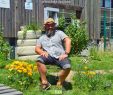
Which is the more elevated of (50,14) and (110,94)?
(50,14)

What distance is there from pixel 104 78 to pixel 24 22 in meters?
8.61

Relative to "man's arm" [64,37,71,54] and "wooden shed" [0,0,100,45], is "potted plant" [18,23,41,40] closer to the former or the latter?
"wooden shed" [0,0,100,45]

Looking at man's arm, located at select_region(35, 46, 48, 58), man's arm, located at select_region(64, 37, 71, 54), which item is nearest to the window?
man's arm, located at select_region(64, 37, 71, 54)

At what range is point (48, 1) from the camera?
20422mm

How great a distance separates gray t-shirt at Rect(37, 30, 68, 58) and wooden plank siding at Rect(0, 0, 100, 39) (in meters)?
7.60

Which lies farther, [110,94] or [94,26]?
[94,26]

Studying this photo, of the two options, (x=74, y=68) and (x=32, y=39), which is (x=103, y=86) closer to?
(x=74, y=68)

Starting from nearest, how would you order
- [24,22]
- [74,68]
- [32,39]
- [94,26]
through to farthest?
[74,68]
[32,39]
[24,22]
[94,26]

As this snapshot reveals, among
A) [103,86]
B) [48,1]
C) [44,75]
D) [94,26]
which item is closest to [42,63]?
[44,75]

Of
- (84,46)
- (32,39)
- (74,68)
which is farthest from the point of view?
(84,46)

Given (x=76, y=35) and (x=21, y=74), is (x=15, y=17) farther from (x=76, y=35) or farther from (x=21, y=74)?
(x=21, y=74)

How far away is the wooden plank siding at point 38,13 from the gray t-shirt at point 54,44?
24.9 feet

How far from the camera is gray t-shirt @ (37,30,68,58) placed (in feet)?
31.9

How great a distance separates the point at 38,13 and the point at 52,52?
9889 millimetres
